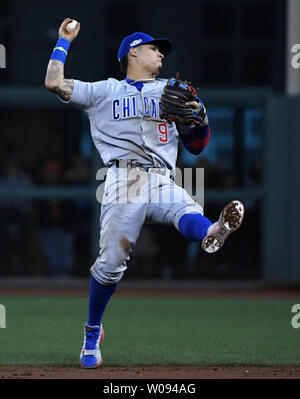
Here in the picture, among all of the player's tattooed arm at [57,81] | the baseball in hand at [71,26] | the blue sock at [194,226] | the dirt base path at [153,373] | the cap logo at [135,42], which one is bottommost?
the dirt base path at [153,373]

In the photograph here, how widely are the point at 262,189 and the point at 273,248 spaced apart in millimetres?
689

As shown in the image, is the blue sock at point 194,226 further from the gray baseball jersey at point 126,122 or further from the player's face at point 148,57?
the player's face at point 148,57

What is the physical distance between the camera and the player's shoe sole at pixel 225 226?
4836 millimetres

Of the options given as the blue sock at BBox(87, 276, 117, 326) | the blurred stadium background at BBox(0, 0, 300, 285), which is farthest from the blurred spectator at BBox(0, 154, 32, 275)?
the blue sock at BBox(87, 276, 117, 326)

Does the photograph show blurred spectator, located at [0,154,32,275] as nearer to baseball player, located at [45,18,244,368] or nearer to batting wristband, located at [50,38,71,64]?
baseball player, located at [45,18,244,368]

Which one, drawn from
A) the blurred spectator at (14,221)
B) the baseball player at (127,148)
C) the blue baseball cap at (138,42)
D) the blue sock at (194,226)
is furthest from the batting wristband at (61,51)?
the blurred spectator at (14,221)

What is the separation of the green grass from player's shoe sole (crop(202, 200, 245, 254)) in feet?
3.25

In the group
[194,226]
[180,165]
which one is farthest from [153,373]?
[180,165]

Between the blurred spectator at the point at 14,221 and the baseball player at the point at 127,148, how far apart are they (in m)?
5.13

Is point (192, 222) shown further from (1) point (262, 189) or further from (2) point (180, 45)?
(2) point (180, 45)

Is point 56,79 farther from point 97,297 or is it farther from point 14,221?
point 14,221

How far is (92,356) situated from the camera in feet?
17.8

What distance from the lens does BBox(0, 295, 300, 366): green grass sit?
577 centimetres
